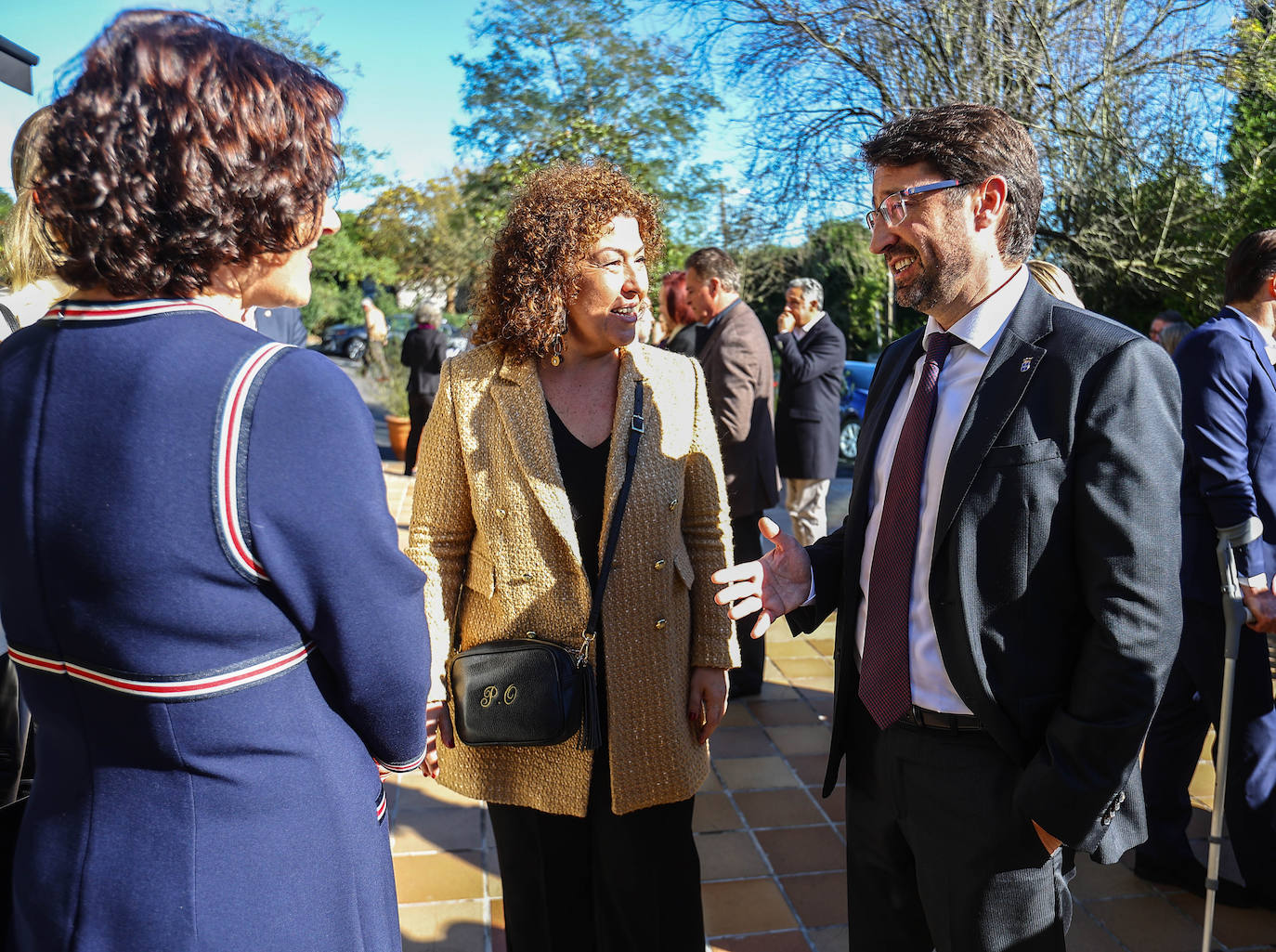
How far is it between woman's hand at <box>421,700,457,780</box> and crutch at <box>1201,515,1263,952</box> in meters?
2.07

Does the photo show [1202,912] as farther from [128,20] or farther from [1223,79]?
[1223,79]

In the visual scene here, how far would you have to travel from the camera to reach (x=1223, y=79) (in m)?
7.43

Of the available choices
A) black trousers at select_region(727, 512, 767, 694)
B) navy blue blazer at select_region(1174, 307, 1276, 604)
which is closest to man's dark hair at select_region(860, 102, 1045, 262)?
navy blue blazer at select_region(1174, 307, 1276, 604)

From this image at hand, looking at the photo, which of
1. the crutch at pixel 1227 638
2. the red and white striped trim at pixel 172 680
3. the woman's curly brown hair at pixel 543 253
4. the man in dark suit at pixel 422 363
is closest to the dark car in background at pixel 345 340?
the man in dark suit at pixel 422 363

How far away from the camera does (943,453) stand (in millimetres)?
1889

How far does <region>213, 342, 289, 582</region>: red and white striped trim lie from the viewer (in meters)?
1.13

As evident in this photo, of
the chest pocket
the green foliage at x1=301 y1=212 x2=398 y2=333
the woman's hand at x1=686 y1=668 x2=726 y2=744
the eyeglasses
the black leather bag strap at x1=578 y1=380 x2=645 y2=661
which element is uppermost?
the green foliage at x1=301 y1=212 x2=398 y2=333

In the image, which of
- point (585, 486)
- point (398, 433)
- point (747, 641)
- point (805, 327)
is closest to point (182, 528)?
point (585, 486)

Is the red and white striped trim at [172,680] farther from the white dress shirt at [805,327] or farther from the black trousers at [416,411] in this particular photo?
the black trousers at [416,411]

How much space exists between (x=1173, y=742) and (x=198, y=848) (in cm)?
315

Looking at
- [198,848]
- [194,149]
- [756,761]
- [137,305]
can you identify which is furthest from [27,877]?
[756,761]

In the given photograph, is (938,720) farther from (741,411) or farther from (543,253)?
(741,411)

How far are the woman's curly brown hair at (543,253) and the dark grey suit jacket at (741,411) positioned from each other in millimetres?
2390

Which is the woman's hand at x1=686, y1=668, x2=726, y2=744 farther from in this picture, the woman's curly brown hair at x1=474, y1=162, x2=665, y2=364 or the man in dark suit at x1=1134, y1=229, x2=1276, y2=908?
the man in dark suit at x1=1134, y1=229, x2=1276, y2=908
